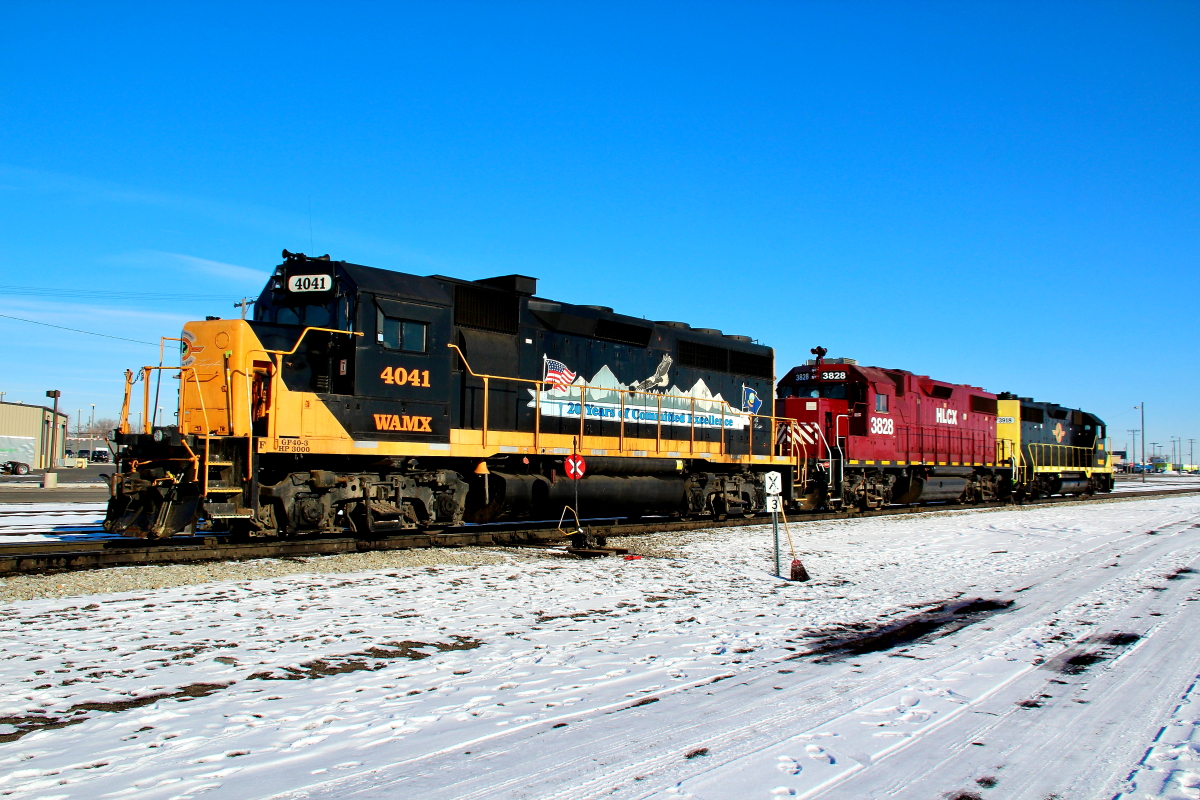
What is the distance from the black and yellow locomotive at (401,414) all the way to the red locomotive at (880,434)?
5.70 m

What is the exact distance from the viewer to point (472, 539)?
12.3 metres

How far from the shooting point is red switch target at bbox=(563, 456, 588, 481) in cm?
1320

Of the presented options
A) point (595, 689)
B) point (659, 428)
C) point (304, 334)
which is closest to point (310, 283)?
point (304, 334)

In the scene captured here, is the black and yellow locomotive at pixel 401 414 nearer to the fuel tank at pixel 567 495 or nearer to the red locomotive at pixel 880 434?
the fuel tank at pixel 567 495

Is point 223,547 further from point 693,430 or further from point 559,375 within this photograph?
point 693,430

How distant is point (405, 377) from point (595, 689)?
7626 mm

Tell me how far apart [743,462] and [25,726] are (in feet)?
48.5

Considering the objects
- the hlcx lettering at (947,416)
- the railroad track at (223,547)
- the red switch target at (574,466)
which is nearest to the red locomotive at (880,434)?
the hlcx lettering at (947,416)

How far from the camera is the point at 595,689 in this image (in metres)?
5.33

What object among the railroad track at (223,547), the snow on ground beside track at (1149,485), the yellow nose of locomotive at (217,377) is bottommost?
the snow on ground beside track at (1149,485)

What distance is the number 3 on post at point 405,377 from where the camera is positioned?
11877 millimetres

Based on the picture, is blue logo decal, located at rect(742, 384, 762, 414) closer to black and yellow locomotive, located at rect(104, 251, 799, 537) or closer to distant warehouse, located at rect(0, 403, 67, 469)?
black and yellow locomotive, located at rect(104, 251, 799, 537)

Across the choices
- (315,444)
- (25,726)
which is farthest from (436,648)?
(315,444)

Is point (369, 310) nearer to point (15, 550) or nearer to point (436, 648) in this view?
point (15, 550)
